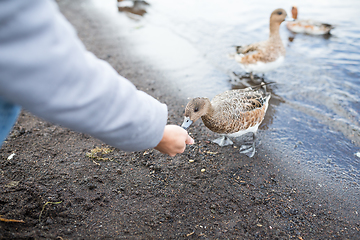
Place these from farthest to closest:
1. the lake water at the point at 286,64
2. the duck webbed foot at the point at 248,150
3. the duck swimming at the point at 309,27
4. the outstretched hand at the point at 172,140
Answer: the duck swimming at the point at 309,27, the lake water at the point at 286,64, the duck webbed foot at the point at 248,150, the outstretched hand at the point at 172,140

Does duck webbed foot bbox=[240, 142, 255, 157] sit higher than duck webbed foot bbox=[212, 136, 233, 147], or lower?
lower

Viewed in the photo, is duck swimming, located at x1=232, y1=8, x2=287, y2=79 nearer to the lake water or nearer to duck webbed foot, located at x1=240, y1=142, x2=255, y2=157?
the lake water

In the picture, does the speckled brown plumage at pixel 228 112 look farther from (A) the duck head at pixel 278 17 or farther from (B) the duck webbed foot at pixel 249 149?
(A) the duck head at pixel 278 17

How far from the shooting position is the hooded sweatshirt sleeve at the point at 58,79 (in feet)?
3.03

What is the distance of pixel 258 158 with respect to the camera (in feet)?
12.0

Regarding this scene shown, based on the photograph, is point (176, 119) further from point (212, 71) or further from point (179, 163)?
point (212, 71)

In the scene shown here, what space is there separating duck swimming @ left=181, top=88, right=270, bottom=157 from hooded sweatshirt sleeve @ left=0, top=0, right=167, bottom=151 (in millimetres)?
1953

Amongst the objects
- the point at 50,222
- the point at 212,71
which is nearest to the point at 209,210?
the point at 50,222

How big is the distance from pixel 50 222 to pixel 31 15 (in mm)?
2046

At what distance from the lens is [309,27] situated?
759 cm

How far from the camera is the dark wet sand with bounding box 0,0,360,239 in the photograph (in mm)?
2430

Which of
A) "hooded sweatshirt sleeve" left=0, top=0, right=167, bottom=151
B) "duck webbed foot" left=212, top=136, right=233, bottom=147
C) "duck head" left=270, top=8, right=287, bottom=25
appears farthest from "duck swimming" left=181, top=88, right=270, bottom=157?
"duck head" left=270, top=8, right=287, bottom=25

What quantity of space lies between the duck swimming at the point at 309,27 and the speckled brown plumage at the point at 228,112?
5.02m

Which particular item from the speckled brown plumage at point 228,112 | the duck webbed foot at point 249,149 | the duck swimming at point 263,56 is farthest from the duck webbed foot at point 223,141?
the duck swimming at point 263,56
